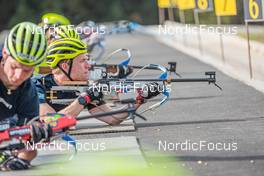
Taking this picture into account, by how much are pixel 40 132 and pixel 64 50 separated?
3440 mm

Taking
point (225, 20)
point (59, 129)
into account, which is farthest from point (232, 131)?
point (225, 20)

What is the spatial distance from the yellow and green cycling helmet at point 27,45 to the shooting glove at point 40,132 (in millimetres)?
575

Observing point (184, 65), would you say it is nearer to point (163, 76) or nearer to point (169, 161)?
point (163, 76)

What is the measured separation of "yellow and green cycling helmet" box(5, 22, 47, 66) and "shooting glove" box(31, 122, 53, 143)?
57 cm

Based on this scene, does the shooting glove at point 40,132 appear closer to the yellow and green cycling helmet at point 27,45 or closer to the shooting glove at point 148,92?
the yellow and green cycling helmet at point 27,45

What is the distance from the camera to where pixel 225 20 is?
157ft

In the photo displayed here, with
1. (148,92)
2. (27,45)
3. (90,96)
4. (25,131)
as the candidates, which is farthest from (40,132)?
(148,92)

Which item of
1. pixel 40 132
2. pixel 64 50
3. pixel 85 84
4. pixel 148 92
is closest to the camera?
pixel 40 132

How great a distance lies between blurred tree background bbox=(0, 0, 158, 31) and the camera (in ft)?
235

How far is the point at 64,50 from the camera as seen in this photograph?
12.5 meters

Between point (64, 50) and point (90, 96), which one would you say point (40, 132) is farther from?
point (64, 50)

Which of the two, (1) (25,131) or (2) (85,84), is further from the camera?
(2) (85,84)

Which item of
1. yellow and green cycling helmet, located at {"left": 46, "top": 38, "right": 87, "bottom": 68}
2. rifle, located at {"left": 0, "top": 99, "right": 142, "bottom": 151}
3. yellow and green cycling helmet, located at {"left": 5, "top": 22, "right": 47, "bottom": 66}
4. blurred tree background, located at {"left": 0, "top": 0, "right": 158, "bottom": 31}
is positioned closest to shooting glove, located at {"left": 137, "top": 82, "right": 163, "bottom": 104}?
yellow and green cycling helmet, located at {"left": 46, "top": 38, "right": 87, "bottom": 68}

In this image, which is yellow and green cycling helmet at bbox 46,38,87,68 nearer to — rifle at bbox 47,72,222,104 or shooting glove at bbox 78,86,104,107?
rifle at bbox 47,72,222,104
